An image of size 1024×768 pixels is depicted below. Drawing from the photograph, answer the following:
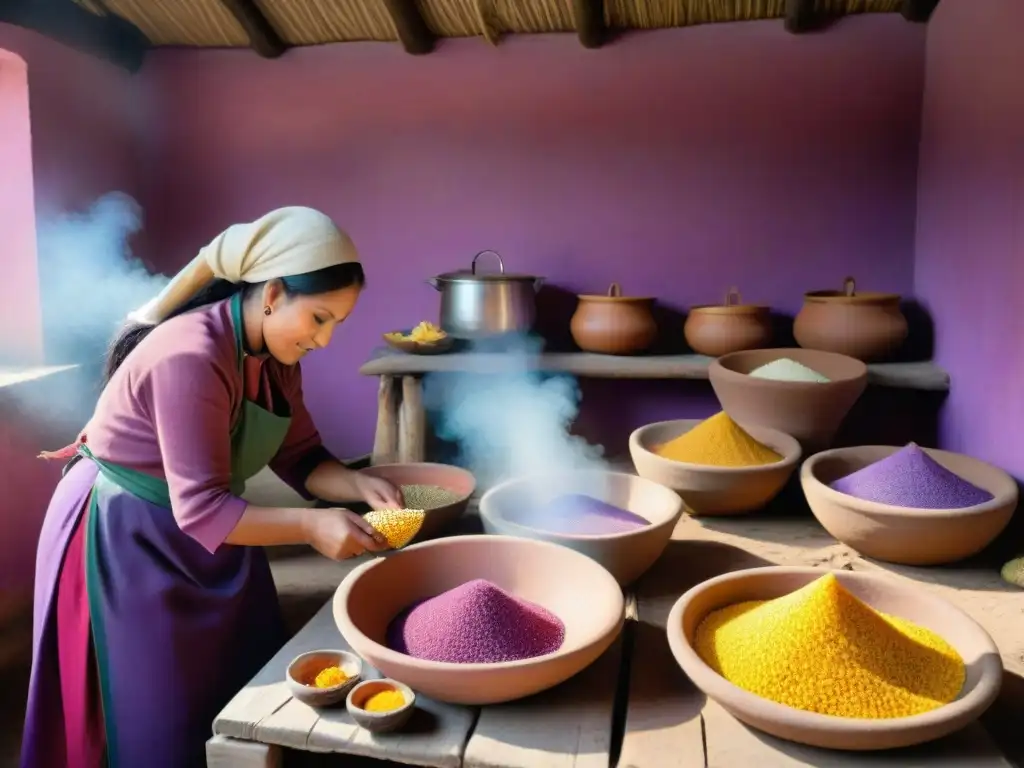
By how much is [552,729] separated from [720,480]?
2.73 feet

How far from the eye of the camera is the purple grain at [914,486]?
5.13ft

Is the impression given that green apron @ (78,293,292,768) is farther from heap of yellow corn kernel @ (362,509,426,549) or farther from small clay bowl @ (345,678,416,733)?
small clay bowl @ (345,678,416,733)

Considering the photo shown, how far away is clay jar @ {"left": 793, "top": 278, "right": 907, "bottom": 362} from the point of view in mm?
2828

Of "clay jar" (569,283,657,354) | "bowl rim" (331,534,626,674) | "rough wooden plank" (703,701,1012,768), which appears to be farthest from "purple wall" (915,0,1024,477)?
"bowl rim" (331,534,626,674)

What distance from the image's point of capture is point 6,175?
2.98m

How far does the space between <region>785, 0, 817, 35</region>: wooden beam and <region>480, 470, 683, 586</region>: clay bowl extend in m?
2.17

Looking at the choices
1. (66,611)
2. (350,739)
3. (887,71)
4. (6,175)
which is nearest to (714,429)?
(350,739)

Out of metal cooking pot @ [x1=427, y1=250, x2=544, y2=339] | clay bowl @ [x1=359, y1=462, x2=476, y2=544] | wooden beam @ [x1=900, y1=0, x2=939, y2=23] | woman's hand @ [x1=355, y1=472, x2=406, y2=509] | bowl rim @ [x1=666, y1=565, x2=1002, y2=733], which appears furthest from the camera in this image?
metal cooking pot @ [x1=427, y1=250, x2=544, y2=339]

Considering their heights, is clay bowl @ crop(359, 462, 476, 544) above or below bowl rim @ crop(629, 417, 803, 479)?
below

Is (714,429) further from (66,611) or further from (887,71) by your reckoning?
(887,71)

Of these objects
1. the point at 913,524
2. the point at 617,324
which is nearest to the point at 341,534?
the point at 913,524

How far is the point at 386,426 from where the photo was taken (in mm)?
3029

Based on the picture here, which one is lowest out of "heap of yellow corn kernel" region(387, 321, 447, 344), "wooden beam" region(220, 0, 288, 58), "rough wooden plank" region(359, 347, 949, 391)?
"rough wooden plank" region(359, 347, 949, 391)

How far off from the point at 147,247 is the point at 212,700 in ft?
8.71
